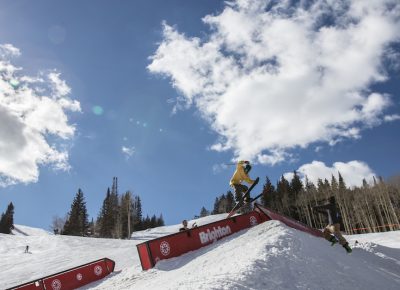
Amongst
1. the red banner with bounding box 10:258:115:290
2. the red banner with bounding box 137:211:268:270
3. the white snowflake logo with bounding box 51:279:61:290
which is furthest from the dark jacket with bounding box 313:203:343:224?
the white snowflake logo with bounding box 51:279:61:290

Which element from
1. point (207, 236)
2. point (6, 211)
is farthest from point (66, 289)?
point (6, 211)

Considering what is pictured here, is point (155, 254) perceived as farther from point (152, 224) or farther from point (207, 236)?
point (152, 224)

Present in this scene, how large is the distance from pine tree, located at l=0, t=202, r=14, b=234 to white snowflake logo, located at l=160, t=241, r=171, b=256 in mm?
91957

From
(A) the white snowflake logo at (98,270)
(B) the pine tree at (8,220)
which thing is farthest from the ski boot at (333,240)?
(B) the pine tree at (8,220)

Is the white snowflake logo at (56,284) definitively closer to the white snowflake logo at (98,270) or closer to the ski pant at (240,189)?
the white snowflake logo at (98,270)

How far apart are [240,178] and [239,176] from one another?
10 cm

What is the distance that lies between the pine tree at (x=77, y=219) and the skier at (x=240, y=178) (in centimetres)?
6774

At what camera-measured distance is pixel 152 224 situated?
352ft

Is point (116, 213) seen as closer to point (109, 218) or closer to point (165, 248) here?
point (109, 218)

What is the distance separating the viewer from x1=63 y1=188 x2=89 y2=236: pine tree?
7506 centimetres

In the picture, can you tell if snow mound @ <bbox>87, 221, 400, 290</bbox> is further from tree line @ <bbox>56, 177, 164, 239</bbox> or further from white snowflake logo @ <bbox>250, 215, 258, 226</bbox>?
tree line @ <bbox>56, 177, 164, 239</bbox>

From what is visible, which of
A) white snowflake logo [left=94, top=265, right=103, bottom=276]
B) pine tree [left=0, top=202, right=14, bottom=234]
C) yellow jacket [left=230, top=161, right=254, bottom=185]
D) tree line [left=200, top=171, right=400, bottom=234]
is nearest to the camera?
white snowflake logo [left=94, top=265, right=103, bottom=276]

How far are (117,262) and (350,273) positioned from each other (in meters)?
14.1

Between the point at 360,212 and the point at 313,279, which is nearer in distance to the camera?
the point at 313,279
